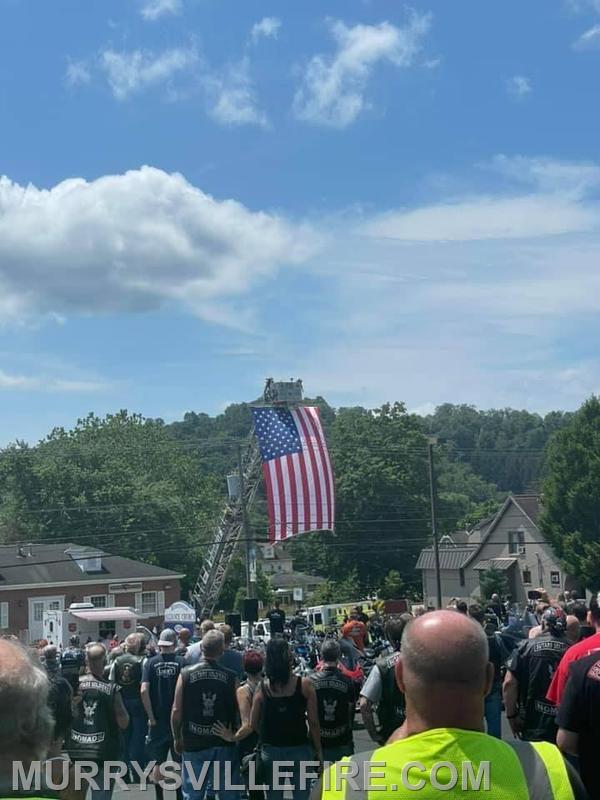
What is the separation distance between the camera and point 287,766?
7.55 metres

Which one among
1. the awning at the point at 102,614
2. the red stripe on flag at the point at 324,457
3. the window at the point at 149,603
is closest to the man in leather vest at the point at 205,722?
the red stripe on flag at the point at 324,457

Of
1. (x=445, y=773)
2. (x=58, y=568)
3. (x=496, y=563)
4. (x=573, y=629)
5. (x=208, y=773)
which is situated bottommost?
(x=496, y=563)

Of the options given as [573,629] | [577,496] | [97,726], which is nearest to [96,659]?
[97,726]

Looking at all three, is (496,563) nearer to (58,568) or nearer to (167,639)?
(58,568)

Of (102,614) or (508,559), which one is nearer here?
(102,614)

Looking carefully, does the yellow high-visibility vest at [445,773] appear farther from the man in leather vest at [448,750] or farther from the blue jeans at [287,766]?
the blue jeans at [287,766]

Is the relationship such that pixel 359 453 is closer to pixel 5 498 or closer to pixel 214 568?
pixel 5 498

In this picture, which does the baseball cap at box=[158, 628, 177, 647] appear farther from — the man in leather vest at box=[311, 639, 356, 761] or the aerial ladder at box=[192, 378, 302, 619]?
the aerial ladder at box=[192, 378, 302, 619]

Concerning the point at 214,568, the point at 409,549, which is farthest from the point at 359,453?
the point at 214,568

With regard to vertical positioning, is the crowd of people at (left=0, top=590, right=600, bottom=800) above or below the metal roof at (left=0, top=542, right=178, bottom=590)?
above

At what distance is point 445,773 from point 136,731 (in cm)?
886

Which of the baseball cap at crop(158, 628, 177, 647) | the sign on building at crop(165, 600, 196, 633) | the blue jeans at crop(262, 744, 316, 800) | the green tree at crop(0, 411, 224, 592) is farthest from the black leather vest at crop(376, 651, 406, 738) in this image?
the green tree at crop(0, 411, 224, 592)

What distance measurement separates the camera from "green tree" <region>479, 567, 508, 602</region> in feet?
197

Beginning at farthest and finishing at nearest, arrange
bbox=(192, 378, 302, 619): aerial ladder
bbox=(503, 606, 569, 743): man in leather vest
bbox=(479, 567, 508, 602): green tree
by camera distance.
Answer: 1. bbox=(479, 567, 508, 602): green tree
2. bbox=(192, 378, 302, 619): aerial ladder
3. bbox=(503, 606, 569, 743): man in leather vest
